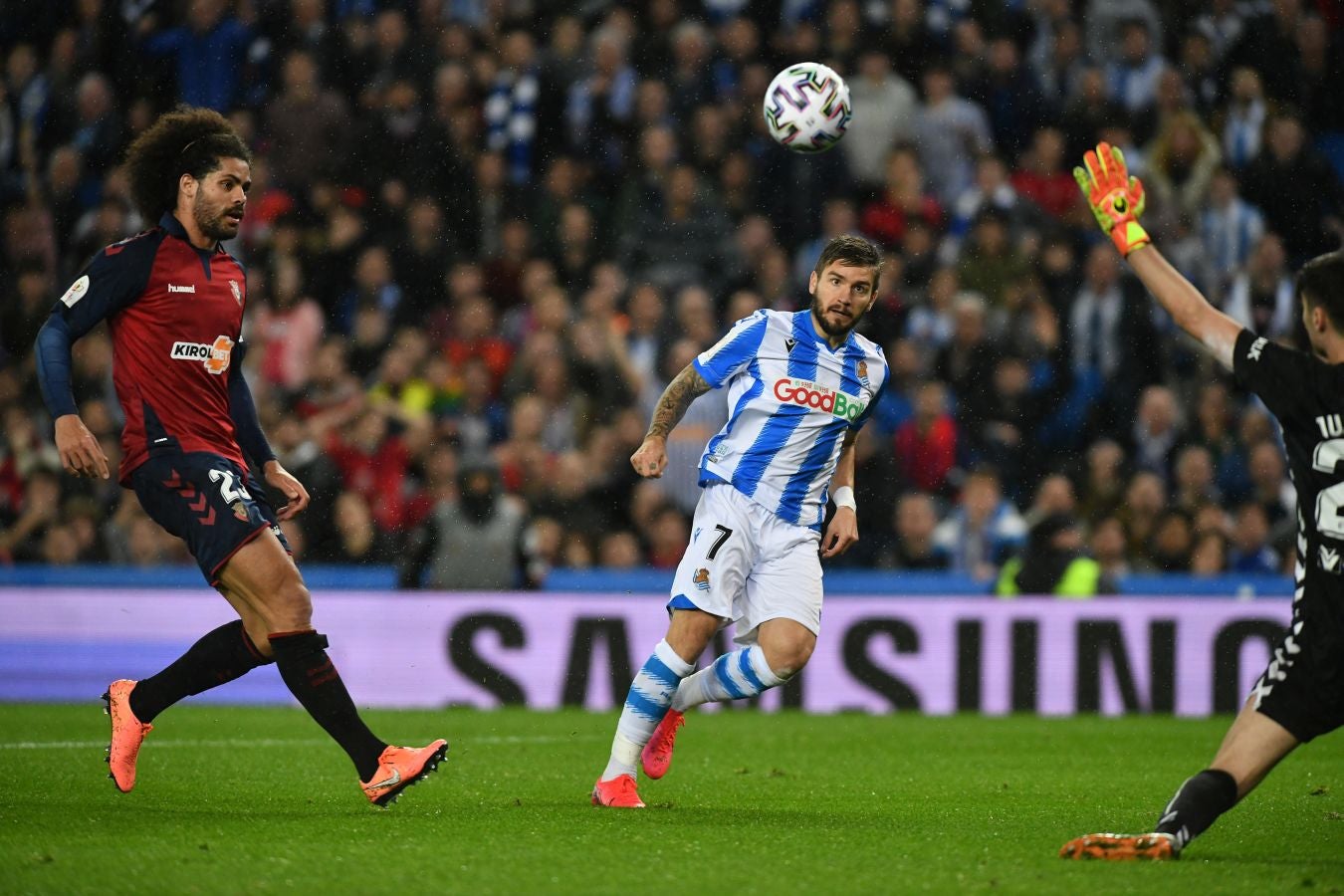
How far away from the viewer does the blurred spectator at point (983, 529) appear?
42.3 feet

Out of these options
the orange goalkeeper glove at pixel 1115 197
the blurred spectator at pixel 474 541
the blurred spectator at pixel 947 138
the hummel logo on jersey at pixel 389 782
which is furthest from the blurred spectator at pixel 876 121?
the hummel logo on jersey at pixel 389 782

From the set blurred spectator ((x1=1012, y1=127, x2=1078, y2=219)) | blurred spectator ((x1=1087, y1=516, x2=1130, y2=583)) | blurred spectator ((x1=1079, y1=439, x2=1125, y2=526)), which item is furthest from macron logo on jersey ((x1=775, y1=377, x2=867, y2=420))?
blurred spectator ((x1=1012, y1=127, x2=1078, y2=219))

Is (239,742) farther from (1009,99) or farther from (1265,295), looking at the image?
(1009,99)

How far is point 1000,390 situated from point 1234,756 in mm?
8668

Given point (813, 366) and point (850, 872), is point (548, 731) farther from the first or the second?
point (850, 872)

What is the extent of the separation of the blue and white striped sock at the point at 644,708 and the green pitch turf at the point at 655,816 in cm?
23

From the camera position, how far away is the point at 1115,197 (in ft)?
17.0

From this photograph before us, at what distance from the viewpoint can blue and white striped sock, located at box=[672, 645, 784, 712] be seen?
666 cm

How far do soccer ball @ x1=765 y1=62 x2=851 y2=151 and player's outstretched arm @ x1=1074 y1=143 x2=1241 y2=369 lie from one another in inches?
143

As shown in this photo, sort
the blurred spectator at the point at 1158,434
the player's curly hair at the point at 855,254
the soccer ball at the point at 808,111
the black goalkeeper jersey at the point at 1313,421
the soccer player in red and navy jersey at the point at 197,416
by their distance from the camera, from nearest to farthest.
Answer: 1. the black goalkeeper jersey at the point at 1313,421
2. the soccer player in red and navy jersey at the point at 197,416
3. the player's curly hair at the point at 855,254
4. the soccer ball at the point at 808,111
5. the blurred spectator at the point at 1158,434

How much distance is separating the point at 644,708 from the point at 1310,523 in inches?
99.6

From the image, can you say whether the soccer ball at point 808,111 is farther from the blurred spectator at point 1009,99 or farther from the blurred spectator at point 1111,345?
the blurred spectator at point 1009,99

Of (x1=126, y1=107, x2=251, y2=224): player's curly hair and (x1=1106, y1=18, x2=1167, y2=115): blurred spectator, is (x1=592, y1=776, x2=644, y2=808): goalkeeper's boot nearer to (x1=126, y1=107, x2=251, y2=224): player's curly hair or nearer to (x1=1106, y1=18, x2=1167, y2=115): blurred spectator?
(x1=126, y1=107, x2=251, y2=224): player's curly hair

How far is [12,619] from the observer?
12.3 meters
